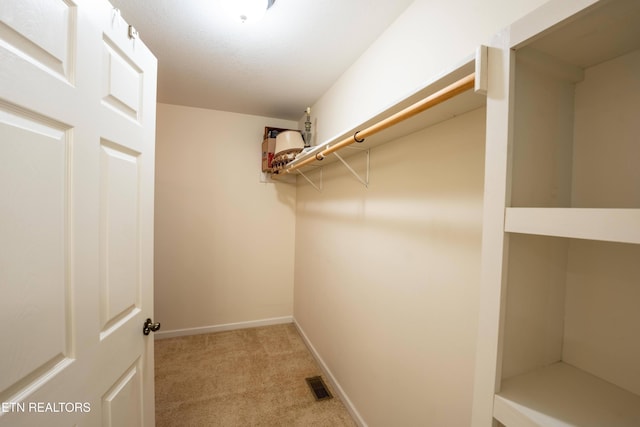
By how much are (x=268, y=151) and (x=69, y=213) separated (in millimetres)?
2067

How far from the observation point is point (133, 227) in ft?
3.37

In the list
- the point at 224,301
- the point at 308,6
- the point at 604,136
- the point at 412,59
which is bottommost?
the point at 224,301

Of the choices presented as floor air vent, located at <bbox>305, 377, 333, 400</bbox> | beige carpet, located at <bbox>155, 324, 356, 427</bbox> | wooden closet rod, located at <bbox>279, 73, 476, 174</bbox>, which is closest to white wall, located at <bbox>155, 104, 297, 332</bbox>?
beige carpet, located at <bbox>155, 324, 356, 427</bbox>

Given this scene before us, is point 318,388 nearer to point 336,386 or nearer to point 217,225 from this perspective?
point 336,386

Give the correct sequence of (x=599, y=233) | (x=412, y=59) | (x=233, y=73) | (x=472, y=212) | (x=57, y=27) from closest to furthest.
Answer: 1. (x=599, y=233)
2. (x=57, y=27)
3. (x=472, y=212)
4. (x=412, y=59)
5. (x=233, y=73)

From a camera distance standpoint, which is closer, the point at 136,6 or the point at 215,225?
the point at 136,6

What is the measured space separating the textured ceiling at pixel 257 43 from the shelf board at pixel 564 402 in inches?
63.2

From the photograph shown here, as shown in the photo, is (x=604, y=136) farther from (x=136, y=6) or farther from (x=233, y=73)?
(x=233, y=73)

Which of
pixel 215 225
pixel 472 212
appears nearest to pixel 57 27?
pixel 472 212

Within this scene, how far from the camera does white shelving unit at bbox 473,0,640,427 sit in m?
0.49

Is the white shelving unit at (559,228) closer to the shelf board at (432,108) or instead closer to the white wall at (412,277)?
the shelf board at (432,108)

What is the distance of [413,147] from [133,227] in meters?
1.32

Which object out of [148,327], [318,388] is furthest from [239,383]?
[148,327]

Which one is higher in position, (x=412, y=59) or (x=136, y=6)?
(x=136, y=6)
